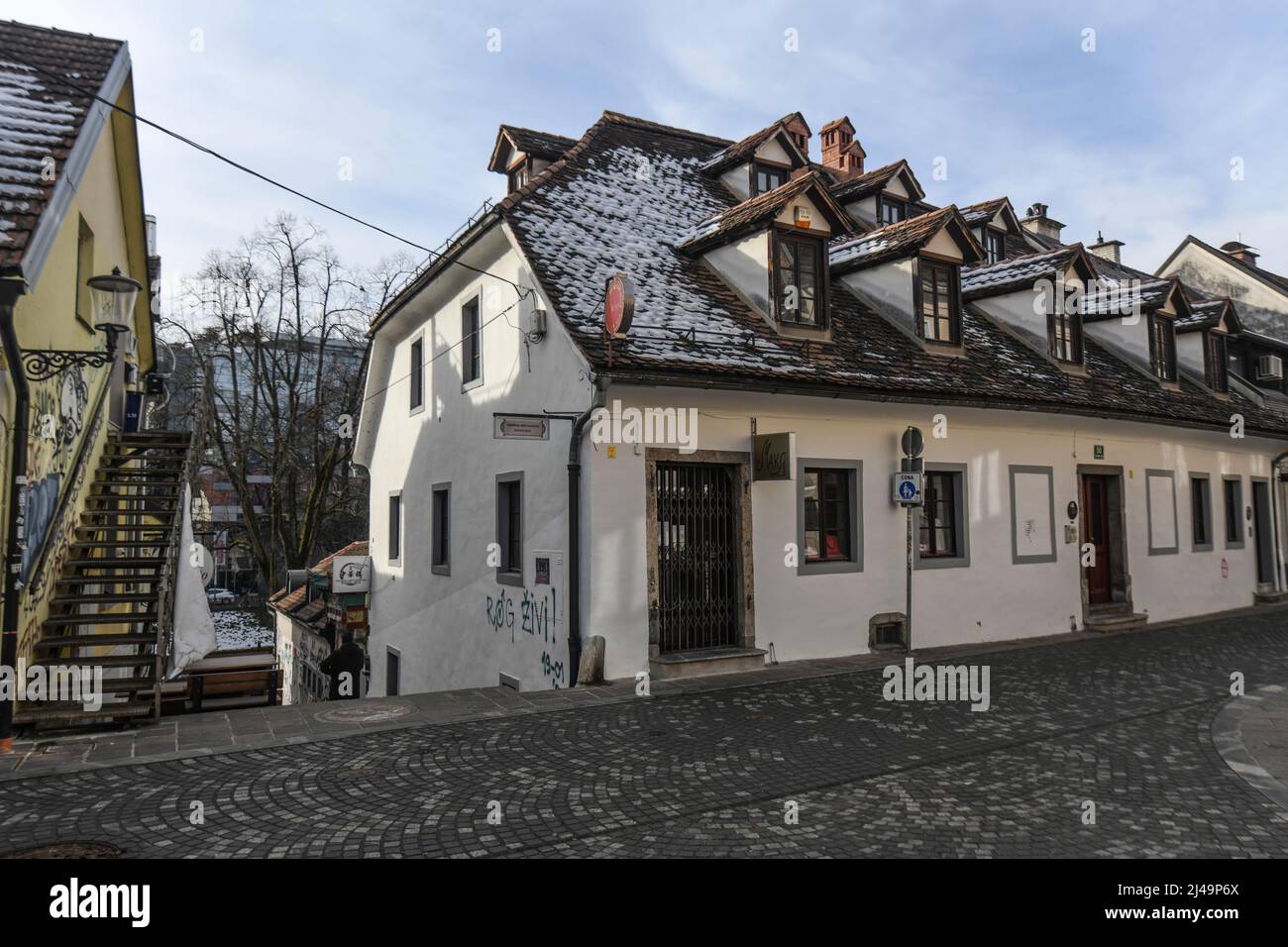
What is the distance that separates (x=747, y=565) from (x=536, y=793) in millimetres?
5474

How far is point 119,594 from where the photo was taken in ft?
31.9

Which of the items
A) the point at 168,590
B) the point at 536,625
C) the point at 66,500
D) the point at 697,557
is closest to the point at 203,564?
the point at 168,590

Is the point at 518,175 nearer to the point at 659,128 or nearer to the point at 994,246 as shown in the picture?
the point at 659,128

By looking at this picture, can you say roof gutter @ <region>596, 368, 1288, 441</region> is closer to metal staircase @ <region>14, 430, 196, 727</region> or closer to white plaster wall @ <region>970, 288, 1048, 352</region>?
white plaster wall @ <region>970, 288, 1048, 352</region>

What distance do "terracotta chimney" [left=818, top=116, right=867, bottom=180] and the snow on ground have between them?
24.0m

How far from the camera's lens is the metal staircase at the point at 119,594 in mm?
7844

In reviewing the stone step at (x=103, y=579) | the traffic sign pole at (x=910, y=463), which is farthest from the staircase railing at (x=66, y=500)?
the traffic sign pole at (x=910, y=463)

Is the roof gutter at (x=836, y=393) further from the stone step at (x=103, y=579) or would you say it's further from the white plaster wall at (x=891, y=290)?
the stone step at (x=103, y=579)

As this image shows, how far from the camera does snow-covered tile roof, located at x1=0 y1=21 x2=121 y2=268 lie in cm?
720

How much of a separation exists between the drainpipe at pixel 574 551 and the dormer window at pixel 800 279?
373 cm

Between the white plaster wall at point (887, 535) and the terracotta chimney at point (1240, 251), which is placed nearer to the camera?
the white plaster wall at point (887, 535)

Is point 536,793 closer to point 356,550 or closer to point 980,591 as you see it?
point 980,591

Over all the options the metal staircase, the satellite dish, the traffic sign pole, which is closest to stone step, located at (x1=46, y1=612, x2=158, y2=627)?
the metal staircase

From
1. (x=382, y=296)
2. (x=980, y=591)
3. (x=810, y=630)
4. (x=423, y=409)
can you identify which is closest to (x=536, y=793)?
(x=810, y=630)
